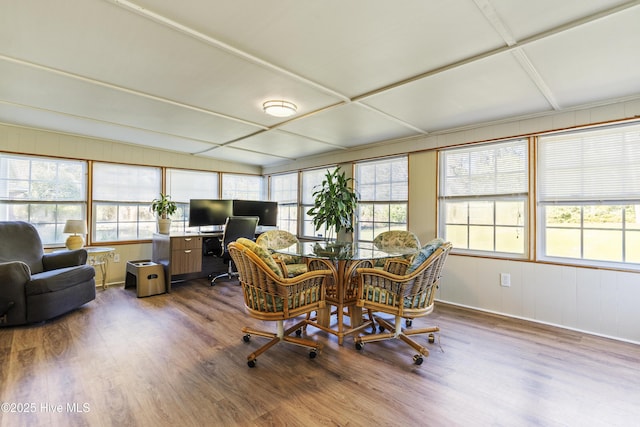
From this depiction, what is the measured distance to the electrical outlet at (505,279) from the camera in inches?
133

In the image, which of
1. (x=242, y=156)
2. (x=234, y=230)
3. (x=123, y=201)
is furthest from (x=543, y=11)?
(x=123, y=201)

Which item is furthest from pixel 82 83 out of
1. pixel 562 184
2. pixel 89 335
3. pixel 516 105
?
pixel 562 184

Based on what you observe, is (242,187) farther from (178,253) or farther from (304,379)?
(304,379)

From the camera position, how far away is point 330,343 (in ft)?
8.76

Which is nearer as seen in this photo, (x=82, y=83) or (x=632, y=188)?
(x=82, y=83)

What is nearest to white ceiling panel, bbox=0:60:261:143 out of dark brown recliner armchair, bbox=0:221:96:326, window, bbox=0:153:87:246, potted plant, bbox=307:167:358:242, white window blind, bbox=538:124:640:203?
potted plant, bbox=307:167:358:242

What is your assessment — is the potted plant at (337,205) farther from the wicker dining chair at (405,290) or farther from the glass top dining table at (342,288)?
the wicker dining chair at (405,290)

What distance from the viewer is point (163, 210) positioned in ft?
15.8

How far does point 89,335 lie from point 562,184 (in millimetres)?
4895

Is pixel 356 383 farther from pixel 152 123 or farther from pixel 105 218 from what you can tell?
pixel 105 218

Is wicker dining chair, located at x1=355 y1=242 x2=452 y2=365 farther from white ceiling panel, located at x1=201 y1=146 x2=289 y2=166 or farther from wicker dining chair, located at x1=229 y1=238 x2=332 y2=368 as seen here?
white ceiling panel, located at x1=201 y1=146 x2=289 y2=166

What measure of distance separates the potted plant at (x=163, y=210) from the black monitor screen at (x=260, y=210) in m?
1.09

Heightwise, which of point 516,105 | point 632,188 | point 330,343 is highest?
point 516,105

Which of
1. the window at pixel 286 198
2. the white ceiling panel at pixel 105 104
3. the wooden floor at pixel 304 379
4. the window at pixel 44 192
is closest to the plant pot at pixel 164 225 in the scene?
the window at pixel 44 192
